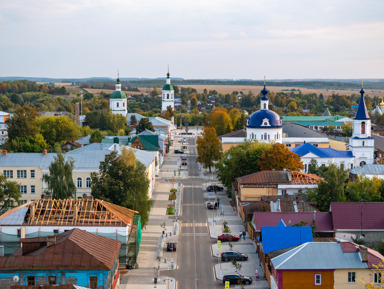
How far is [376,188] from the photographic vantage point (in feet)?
152

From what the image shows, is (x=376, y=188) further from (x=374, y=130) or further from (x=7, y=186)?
(x=374, y=130)

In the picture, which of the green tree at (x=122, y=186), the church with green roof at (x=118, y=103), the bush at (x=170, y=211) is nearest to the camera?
the green tree at (x=122, y=186)

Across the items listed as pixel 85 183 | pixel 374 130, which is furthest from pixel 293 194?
pixel 374 130

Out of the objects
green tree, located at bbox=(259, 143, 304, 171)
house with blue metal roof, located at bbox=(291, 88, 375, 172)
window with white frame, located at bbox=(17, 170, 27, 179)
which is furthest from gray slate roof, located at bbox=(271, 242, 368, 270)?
house with blue metal roof, located at bbox=(291, 88, 375, 172)

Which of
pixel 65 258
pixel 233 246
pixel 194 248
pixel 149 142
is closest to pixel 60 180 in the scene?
pixel 194 248

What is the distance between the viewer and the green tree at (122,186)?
41350 mm

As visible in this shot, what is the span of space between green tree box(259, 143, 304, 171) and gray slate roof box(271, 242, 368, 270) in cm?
2270

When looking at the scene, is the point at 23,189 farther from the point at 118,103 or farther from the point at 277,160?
the point at 118,103

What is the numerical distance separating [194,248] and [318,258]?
37.4 ft

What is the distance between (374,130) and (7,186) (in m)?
86.6

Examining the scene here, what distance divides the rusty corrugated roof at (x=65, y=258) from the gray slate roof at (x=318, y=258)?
28.8 feet

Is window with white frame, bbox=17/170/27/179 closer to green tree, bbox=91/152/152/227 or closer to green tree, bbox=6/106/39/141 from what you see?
green tree, bbox=91/152/152/227

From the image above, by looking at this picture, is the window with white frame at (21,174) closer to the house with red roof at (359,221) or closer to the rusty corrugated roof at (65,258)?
the rusty corrugated roof at (65,258)

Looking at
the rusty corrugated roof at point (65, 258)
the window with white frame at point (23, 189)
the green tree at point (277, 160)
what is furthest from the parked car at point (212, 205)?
the rusty corrugated roof at point (65, 258)
